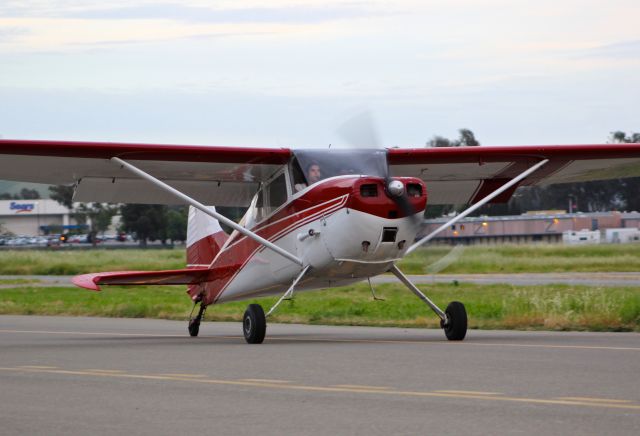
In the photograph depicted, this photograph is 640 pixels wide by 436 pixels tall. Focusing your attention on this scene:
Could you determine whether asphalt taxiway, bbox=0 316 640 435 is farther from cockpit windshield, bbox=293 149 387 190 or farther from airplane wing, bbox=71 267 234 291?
cockpit windshield, bbox=293 149 387 190

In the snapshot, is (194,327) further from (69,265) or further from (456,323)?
(69,265)

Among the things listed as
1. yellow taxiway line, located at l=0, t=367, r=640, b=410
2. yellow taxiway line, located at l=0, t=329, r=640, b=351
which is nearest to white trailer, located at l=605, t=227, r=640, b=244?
yellow taxiway line, located at l=0, t=329, r=640, b=351

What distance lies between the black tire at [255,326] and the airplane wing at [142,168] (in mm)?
2287

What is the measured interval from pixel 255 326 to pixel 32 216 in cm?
14605

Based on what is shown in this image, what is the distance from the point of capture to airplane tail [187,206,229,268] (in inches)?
758

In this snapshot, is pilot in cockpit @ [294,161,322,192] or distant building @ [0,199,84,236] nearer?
pilot in cockpit @ [294,161,322,192]

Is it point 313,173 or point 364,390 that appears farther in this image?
point 313,173

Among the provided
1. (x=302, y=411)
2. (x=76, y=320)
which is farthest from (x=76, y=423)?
(x=76, y=320)

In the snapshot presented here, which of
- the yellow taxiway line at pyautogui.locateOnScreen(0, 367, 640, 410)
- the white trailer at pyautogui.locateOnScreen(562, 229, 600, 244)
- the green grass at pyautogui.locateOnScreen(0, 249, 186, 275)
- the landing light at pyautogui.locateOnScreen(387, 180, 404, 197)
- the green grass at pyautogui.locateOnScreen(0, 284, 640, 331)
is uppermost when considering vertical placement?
the white trailer at pyautogui.locateOnScreen(562, 229, 600, 244)

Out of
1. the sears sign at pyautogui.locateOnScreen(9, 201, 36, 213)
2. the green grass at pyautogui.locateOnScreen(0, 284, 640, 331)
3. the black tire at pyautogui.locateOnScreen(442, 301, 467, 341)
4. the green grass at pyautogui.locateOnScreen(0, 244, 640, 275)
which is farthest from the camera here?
the sears sign at pyautogui.locateOnScreen(9, 201, 36, 213)

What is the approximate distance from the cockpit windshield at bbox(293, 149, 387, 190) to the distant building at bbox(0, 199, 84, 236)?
139m

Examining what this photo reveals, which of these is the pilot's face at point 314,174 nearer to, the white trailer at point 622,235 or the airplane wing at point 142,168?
the airplane wing at point 142,168

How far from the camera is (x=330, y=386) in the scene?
950 cm

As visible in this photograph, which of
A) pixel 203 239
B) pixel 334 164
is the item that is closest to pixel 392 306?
pixel 203 239
